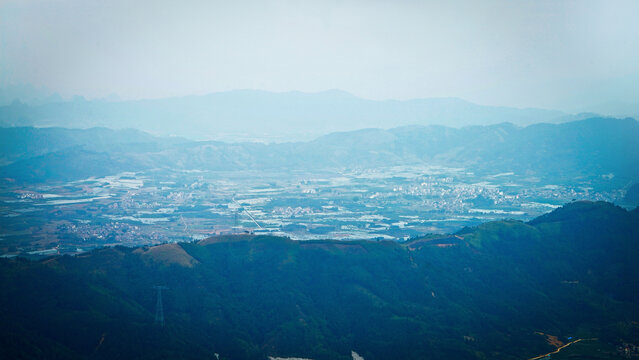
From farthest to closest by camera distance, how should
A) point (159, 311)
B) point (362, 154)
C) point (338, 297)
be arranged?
point (362, 154) < point (338, 297) < point (159, 311)

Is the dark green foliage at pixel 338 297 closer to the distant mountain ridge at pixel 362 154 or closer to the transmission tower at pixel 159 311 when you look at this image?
the transmission tower at pixel 159 311

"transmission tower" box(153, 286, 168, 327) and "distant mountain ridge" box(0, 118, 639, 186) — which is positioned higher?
"distant mountain ridge" box(0, 118, 639, 186)

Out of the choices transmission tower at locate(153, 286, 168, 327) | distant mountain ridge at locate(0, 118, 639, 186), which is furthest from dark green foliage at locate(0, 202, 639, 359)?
distant mountain ridge at locate(0, 118, 639, 186)

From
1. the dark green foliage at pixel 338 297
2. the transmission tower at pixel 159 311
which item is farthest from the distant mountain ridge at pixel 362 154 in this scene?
the transmission tower at pixel 159 311

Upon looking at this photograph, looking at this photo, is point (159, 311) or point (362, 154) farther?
point (362, 154)

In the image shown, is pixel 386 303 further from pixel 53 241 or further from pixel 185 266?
pixel 53 241

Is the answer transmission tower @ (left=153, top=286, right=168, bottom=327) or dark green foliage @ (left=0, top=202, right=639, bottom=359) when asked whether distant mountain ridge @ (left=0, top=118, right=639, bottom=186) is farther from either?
transmission tower @ (left=153, top=286, right=168, bottom=327)

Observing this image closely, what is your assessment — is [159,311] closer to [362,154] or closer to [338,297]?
[338,297]

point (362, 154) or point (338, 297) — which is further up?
point (362, 154)

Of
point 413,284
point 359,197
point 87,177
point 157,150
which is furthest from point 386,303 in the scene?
Answer: point 157,150

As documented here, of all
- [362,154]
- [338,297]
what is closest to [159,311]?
[338,297]
